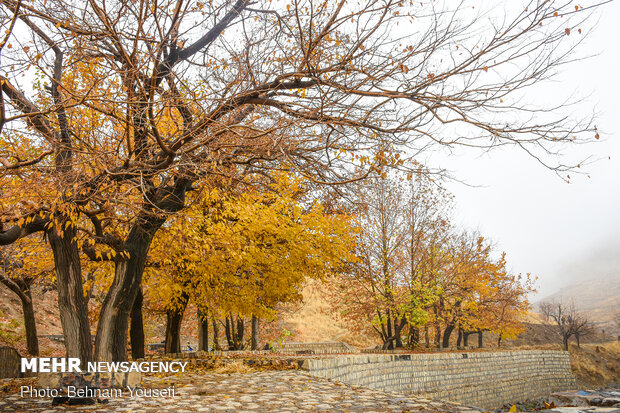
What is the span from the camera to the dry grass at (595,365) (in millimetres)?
28891

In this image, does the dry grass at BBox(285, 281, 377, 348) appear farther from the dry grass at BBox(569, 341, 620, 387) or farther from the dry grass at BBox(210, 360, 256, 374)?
the dry grass at BBox(210, 360, 256, 374)

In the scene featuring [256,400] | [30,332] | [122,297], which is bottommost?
[256,400]

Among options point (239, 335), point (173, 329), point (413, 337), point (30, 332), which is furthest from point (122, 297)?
point (413, 337)

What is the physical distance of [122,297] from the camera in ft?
27.8

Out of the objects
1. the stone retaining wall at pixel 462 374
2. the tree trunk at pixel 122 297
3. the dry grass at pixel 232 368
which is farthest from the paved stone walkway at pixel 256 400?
the stone retaining wall at pixel 462 374

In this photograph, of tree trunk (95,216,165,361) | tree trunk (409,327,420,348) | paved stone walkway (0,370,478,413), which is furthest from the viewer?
tree trunk (409,327,420,348)

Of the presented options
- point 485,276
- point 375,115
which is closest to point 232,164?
point 375,115

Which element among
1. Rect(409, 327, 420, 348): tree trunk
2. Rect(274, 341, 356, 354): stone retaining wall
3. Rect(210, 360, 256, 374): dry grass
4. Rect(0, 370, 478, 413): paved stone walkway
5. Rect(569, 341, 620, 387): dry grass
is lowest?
Rect(569, 341, 620, 387): dry grass

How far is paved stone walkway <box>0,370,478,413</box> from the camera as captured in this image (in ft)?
18.9

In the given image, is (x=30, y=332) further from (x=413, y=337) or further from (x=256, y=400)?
(x=413, y=337)

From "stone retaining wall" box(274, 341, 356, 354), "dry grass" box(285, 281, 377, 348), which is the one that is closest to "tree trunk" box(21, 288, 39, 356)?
"stone retaining wall" box(274, 341, 356, 354)

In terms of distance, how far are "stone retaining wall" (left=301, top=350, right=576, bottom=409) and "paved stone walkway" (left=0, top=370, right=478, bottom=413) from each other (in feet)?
6.15

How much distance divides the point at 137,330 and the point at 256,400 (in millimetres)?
8337

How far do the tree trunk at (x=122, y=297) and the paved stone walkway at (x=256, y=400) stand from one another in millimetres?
979
